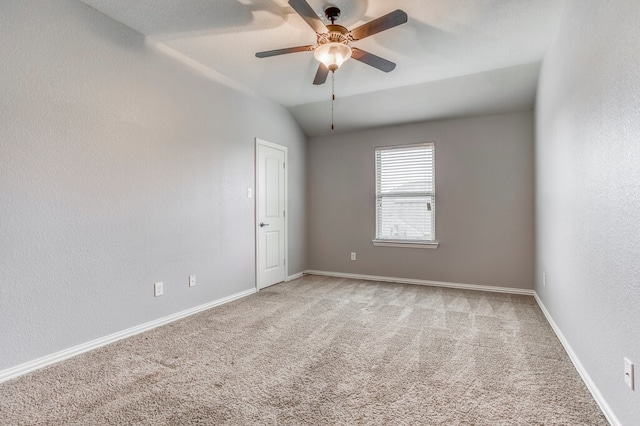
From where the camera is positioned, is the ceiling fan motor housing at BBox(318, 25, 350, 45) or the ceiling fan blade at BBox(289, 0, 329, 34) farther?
the ceiling fan motor housing at BBox(318, 25, 350, 45)

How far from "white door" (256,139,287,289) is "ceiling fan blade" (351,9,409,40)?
7.75 feet

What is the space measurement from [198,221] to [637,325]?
3398mm

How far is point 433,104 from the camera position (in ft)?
14.0

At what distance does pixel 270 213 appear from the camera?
181 inches

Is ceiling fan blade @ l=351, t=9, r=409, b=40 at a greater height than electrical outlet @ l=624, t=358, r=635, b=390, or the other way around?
ceiling fan blade @ l=351, t=9, r=409, b=40

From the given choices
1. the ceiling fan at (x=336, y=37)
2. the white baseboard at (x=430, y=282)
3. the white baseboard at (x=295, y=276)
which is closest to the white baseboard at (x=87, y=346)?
the white baseboard at (x=295, y=276)

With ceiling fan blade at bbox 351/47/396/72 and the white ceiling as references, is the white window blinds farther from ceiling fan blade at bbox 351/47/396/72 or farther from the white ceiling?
ceiling fan blade at bbox 351/47/396/72

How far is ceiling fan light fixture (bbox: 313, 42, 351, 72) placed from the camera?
7.84 feet

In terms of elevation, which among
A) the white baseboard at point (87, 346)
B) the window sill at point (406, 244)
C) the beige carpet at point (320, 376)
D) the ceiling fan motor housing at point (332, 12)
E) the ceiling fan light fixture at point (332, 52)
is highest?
the ceiling fan motor housing at point (332, 12)

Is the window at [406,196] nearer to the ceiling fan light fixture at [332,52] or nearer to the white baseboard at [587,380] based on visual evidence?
the white baseboard at [587,380]

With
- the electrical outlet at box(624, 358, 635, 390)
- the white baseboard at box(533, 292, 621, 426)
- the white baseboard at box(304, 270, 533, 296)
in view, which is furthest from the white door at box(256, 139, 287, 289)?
the electrical outlet at box(624, 358, 635, 390)

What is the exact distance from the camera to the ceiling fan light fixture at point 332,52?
2.39 metres

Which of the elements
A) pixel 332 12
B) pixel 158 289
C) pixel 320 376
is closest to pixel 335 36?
pixel 332 12

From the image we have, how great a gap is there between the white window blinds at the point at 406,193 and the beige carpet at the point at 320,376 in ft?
5.39
